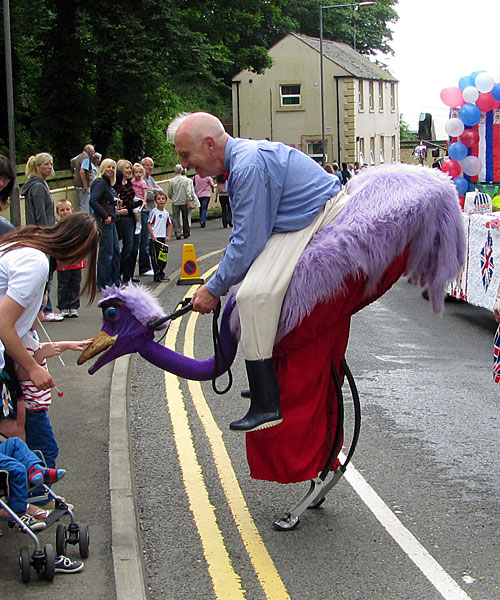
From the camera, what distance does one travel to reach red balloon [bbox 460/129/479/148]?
1628 cm

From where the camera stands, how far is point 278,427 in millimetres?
4895

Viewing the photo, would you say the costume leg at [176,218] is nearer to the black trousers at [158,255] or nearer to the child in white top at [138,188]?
the child in white top at [138,188]

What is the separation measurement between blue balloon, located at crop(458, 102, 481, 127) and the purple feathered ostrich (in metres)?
11.7

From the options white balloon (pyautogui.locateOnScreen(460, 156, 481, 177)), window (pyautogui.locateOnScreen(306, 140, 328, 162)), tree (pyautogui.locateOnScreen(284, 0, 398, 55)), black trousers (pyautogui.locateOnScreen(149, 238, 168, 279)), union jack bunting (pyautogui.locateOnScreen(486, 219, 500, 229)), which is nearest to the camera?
union jack bunting (pyautogui.locateOnScreen(486, 219, 500, 229))

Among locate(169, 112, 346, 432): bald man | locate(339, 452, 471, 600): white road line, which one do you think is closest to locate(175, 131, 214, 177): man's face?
locate(169, 112, 346, 432): bald man

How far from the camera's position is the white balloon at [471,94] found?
16.0 meters

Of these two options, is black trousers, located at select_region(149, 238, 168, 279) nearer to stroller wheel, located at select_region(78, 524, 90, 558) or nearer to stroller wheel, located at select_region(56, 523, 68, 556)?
stroller wheel, located at select_region(78, 524, 90, 558)

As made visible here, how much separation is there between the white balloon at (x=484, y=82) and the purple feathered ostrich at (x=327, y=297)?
11424mm

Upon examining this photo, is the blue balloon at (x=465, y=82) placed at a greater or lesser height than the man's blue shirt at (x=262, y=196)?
greater

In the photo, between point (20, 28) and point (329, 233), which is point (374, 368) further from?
point (20, 28)

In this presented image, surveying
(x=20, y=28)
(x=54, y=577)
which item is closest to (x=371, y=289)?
(x=54, y=577)

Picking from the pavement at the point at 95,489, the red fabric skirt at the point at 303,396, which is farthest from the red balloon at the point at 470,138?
the red fabric skirt at the point at 303,396

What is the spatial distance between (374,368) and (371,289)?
4.25 metres

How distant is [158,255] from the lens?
49.5ft
